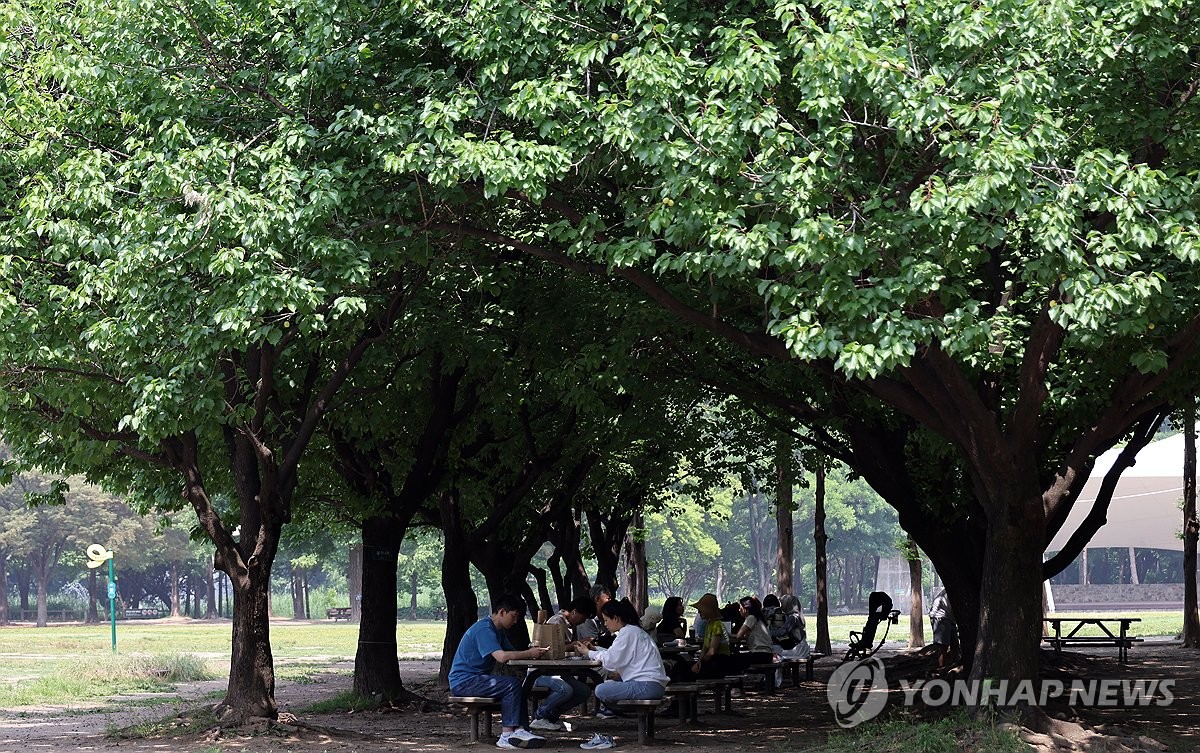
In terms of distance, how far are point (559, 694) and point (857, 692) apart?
6.33 meters

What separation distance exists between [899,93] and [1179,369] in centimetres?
498

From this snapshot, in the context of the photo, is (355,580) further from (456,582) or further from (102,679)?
(456,582)

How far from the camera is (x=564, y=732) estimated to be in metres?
13.9

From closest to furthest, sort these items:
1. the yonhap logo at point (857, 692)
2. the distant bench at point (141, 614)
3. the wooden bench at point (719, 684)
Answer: the wooden bench at point (719, 684) → the yonhap logo at point (857, 692) → the distant bench at point (141, 614)

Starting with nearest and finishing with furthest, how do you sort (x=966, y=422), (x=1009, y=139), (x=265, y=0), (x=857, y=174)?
(x=1009, y=139)
(x=857, y=174)
(x=265, y=0)
(x=966, y=422)

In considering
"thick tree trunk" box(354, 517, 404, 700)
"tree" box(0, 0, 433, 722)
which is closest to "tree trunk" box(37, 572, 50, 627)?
"thick tree trunk" box(354, 517, 404, 700)

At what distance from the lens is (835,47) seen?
360 inches

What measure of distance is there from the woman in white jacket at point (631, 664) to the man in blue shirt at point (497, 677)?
784mm

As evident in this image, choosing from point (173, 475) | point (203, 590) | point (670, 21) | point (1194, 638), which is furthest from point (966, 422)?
point (203, 590)

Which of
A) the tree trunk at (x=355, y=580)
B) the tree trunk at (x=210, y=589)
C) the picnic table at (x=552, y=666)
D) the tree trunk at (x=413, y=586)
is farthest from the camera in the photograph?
the tree trunk at (x=210, y=589)

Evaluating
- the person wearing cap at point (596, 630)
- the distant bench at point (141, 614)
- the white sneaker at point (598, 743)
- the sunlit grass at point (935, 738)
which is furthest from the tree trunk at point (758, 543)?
the sunlit grass at point (935, 738)

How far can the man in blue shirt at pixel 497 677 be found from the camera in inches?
495

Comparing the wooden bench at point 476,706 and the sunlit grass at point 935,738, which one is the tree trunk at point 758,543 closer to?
the wooden bench at point 476,706

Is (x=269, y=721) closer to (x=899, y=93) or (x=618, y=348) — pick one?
(x=618, y=348)
